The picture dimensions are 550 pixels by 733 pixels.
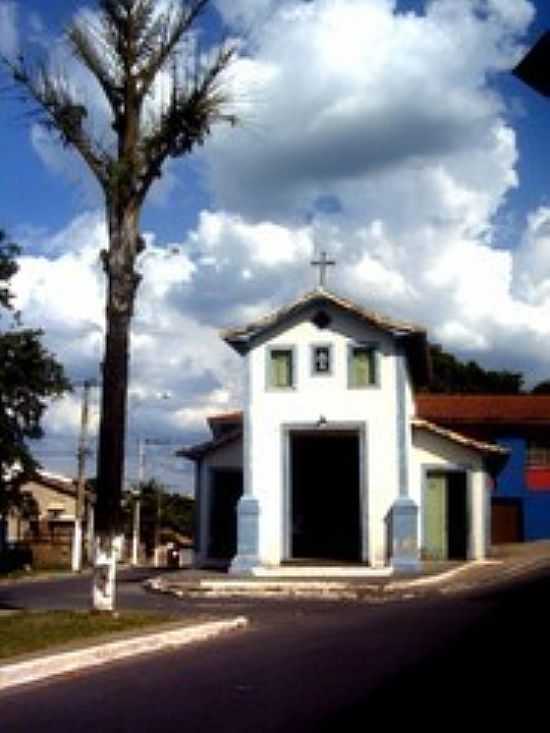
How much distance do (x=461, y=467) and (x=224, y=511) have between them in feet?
23.5

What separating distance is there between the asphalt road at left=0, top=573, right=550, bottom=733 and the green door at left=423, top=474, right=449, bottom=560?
1502 cm

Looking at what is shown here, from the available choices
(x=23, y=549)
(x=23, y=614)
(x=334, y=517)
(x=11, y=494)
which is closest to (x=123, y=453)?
(x=23, y=614)

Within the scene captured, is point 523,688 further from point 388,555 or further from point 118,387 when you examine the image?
point 388,555

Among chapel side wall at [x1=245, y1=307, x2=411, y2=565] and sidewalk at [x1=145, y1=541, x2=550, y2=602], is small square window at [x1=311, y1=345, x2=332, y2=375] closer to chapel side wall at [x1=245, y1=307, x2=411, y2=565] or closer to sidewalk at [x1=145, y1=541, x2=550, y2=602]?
chapel side wall at [x1=245, y1=307, x2=411, y2=565]

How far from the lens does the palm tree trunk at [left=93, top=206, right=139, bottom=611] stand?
1714 cm

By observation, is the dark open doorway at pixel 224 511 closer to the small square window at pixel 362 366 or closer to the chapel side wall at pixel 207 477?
the chapel side wall at pixel 207 477

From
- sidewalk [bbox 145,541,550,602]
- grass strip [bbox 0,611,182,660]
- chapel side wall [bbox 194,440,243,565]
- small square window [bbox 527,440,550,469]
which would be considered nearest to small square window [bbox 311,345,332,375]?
chapel side wall [bbox 194,440,243,565]

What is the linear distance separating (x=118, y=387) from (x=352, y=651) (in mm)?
6711

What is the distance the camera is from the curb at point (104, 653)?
36.1ft

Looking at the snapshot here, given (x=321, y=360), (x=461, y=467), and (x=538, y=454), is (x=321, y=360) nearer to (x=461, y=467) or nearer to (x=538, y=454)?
(x=461, y=467)

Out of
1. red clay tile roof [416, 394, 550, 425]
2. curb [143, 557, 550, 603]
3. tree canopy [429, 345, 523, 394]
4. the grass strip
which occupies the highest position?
tree canopy [429, 345, 523, 394]

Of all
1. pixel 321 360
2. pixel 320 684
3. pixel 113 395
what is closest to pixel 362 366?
pixel 321 360

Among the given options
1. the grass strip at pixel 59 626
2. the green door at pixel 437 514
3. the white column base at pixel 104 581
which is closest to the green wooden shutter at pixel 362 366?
the green door at pixel 437 514

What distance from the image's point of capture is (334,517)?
35.3 metres
